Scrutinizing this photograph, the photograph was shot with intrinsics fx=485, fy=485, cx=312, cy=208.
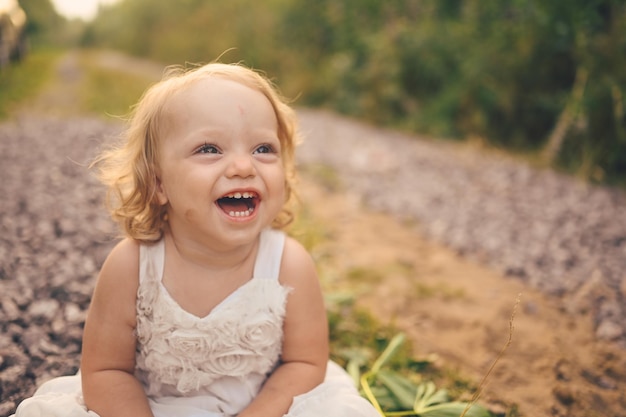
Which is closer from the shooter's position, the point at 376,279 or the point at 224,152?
the point at 224,152

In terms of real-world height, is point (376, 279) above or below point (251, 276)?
→ below

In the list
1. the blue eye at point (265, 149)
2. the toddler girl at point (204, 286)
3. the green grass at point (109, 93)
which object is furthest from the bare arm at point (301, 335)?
the green grass at point (109, 93)

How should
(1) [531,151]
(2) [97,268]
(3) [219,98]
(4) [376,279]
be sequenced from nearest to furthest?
1. (3) [219,98]
2. (2) [97,268]
3. (4) [376,279]
4. (1) [531,151]

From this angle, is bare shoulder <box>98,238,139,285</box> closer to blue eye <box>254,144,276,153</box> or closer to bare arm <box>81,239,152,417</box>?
bare arm <box>81,239,152,417</box>

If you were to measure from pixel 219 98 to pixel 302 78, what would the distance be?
443 inches

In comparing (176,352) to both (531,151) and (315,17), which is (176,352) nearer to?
(531,151)

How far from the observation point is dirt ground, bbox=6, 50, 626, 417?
214cm

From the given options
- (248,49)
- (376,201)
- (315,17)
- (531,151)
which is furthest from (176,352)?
(248,49)

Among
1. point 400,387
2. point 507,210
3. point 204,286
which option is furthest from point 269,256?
point 507,210

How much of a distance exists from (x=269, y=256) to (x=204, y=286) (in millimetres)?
227

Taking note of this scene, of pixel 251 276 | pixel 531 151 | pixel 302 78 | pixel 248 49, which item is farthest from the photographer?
pixel 248 49

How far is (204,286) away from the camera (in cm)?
149

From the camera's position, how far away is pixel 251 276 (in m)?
1.56

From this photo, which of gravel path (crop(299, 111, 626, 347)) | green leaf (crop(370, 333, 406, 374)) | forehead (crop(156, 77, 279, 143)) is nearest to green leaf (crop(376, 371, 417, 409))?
green leaf (crop(370, 333, 406, 374))
